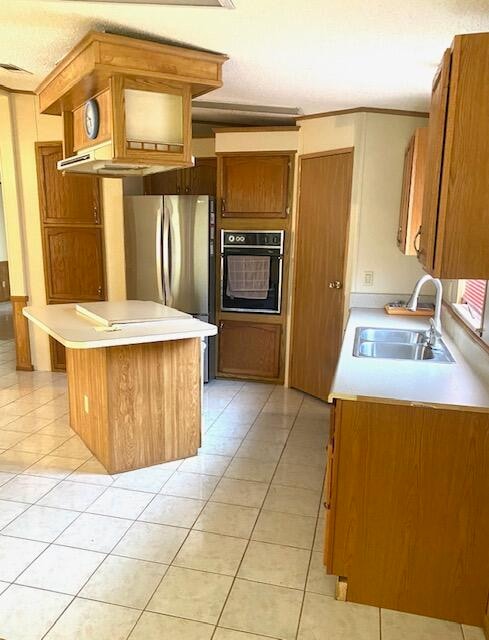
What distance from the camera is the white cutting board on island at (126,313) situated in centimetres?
291

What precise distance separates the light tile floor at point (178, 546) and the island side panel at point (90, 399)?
102 millimetres

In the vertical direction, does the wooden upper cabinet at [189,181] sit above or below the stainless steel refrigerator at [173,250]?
above

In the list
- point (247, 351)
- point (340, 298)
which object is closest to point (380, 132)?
point (340, 298)

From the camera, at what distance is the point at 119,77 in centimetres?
235

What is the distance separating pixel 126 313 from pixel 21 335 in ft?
6.99

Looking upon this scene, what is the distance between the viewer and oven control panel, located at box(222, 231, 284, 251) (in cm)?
428

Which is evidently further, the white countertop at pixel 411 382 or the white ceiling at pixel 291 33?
the white ceiling at pixel 291 33

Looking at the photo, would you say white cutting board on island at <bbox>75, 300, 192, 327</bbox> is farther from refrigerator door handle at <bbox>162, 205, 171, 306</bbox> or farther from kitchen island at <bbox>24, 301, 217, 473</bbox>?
refrigerator door handle at <bbox>162, 205, 171, 306</bbox>

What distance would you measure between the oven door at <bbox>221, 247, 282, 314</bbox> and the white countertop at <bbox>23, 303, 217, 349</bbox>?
1.40 m

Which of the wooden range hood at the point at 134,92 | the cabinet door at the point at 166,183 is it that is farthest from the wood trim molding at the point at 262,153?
the wooden range hood at the point at 134,92

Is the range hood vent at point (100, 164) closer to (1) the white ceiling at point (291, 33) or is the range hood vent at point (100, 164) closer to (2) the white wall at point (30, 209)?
(1) the white ceiling at point (291, 33)

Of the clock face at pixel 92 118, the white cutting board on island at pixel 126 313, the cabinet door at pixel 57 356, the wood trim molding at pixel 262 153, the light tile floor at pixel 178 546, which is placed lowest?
the light tile floor at pixel 178 546

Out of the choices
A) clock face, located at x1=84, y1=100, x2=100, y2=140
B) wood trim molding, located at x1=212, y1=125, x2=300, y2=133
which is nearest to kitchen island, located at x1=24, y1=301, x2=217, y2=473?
clock face, located at x1=84, y1=100, x2=100, y2=140

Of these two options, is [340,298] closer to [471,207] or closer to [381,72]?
[381,72]
